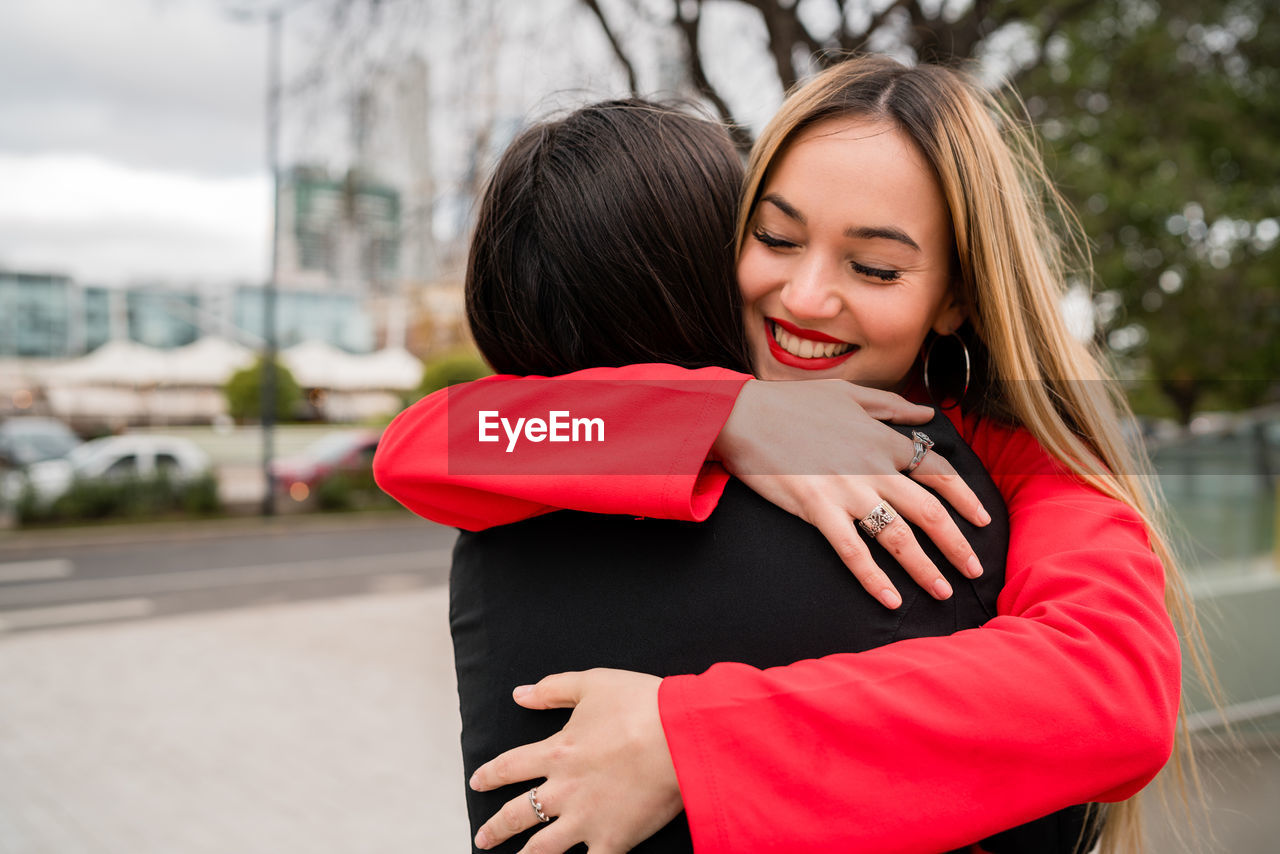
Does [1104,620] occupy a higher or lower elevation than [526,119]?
lower

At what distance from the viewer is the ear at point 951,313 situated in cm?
148

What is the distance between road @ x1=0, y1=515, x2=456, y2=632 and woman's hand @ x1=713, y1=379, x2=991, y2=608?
826 cm

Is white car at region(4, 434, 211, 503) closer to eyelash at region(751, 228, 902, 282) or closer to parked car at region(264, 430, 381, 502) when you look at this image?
parked car at region(264, 430, 381, 502)

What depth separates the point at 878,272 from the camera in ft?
4.49

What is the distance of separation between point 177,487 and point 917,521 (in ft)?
63.2

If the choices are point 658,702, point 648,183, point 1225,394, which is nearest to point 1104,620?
point 658,702

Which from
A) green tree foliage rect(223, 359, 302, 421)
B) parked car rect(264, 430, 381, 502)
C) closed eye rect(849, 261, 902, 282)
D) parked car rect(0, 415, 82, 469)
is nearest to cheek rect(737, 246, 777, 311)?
closed eye rect(849, 261, 902, 282)

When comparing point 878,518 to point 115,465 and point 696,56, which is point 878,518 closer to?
point 696,56

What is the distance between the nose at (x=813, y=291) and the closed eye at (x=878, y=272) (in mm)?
32

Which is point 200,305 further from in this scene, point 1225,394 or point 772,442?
point 772,442

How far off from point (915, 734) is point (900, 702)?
4 cm

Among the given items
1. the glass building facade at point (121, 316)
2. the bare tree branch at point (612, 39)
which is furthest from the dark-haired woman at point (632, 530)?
the glass building facade at point (121, 316)

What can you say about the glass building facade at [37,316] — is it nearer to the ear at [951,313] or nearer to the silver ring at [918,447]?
the ear at [951,313]

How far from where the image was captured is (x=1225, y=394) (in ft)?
56.4
